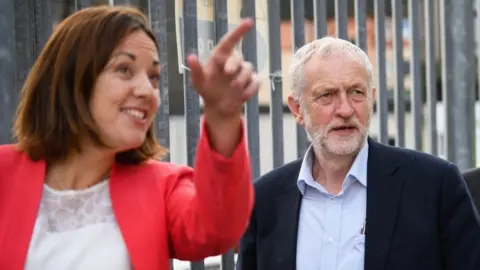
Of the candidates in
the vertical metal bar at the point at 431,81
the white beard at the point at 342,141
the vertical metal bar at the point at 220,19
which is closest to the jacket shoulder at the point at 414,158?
the white beard at the point at 342,141

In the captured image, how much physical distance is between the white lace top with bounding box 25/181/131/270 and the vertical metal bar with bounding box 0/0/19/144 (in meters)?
0.73

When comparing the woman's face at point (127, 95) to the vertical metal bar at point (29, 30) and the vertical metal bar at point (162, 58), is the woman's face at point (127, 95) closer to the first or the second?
the vertical metal bar at point (29, 30)

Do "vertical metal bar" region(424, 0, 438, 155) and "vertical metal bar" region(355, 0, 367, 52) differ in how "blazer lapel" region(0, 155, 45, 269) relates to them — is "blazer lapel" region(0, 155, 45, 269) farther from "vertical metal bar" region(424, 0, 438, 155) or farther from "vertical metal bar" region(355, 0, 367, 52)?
"vertical metal bar" region(424, 0, 438, 155)

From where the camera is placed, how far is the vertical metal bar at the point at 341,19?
3406 millimetres

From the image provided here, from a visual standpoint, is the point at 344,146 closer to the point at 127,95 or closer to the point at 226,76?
the point at 127,95

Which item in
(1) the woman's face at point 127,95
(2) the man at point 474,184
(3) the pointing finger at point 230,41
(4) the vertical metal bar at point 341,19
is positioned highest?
(4) the vertical metal bar at point 341,19

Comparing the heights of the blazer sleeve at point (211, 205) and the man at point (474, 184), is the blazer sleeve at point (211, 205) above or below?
above

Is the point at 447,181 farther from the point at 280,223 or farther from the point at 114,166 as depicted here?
the point at 114,166

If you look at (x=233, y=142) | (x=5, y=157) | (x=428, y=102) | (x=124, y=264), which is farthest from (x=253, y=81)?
(x=428, y=102)

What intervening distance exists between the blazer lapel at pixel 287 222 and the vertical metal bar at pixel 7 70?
90 centimetres

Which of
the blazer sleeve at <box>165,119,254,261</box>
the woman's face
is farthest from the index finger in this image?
the woman's face

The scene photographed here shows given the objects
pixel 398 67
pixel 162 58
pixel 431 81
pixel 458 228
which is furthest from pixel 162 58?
pixel 431 81

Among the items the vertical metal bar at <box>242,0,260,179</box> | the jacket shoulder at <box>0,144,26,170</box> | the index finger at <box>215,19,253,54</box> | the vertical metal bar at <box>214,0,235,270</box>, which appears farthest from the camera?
the vertical metal bar at <box>242,0,260,179</box>

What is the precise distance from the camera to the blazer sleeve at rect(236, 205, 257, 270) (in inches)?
103
